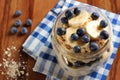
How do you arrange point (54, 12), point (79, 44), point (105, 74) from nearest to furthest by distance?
1. point (79, 44)
2. point (105, 74)
3. point (54, 12)

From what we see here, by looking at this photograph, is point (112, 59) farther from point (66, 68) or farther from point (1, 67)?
point (1, 67)

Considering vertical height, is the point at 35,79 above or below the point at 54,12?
below

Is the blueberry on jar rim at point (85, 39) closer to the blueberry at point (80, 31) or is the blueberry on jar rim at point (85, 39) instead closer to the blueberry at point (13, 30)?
the blueberry at point (80, 31)

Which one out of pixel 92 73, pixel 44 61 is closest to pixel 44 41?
pixel 44 61

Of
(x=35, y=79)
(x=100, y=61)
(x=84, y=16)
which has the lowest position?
(x=35, y=79)

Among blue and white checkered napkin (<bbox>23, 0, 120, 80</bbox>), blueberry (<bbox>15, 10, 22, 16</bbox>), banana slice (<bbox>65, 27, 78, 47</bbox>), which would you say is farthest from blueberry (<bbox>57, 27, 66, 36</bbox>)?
blueberry (<bbox>15, 10, 22, 16</bbox>)

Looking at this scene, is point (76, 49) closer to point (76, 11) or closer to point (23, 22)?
point (76, 11)
